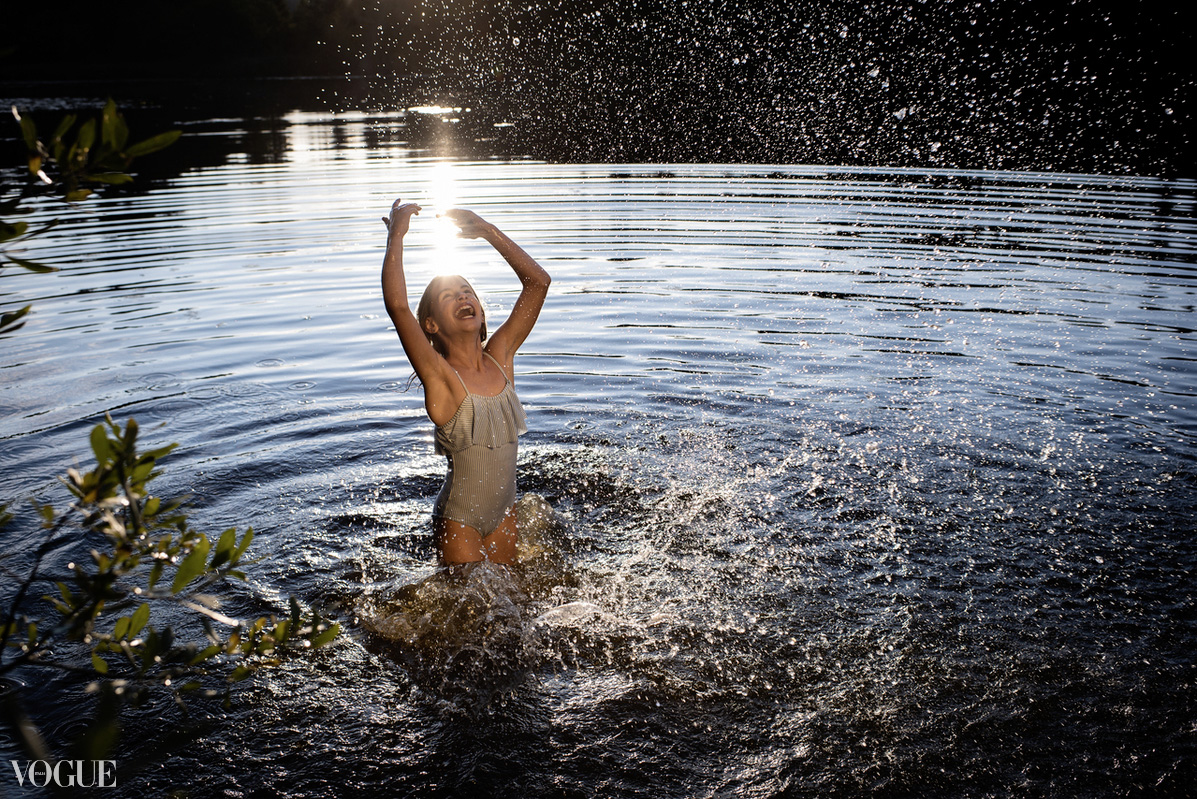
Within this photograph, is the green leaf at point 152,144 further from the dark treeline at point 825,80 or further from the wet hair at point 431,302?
the dark treeline at point 825,80

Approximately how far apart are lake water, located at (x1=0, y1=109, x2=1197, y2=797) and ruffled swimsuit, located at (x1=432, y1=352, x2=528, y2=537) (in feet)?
1.73

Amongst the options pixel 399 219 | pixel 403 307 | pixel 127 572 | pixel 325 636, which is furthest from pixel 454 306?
pixel 127 572

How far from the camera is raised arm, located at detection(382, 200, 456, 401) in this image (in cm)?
481

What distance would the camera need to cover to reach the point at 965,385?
8703mm

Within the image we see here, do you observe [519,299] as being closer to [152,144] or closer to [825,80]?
[152,144]

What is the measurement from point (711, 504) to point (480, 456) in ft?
6.41

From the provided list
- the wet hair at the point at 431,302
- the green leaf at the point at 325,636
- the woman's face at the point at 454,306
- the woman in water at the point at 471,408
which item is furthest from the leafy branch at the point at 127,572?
the wet hair at the point at 431,302

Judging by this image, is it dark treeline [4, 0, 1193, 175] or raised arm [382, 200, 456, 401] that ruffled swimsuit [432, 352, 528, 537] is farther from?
dark treeline [4, 0, 1193, 175]

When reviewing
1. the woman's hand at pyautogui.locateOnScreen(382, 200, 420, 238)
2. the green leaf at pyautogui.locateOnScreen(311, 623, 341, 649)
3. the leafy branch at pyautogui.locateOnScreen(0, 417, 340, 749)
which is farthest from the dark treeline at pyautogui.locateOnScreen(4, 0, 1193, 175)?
the green leaf at pyautogui.locateOnScreen(311, 623, 341, 649)

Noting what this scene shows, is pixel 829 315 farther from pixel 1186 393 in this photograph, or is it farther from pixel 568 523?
pixel 568 523

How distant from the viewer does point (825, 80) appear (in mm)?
44125

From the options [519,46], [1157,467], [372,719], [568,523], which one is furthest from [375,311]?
[519,46]

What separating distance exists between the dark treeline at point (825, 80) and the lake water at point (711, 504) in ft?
40.3

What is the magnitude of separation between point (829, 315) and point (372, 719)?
29.8ft
